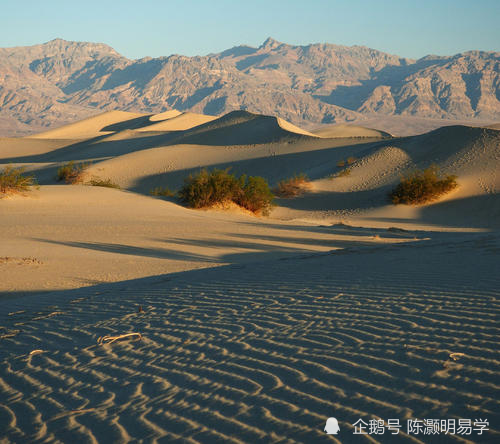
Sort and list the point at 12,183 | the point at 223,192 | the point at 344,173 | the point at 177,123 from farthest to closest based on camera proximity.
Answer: the point at 177,123 → the point at 344,173 → the point at 223,192 → the point at 12,183

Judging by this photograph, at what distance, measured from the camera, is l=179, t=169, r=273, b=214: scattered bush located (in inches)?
858

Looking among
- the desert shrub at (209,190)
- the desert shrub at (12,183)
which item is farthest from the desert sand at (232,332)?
the desert shrub at (209,190)

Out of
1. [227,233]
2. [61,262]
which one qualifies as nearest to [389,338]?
[61,262]

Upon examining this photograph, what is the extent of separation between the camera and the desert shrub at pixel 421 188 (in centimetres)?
2561

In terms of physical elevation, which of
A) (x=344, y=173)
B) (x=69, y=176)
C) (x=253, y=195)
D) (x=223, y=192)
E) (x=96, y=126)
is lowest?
(x=253, y=195)

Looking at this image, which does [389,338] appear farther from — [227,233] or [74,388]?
[227,233]

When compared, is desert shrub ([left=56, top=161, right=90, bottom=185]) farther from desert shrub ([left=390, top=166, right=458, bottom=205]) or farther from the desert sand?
desert shrub ([left=390, top=166, right=458, bottom=205])

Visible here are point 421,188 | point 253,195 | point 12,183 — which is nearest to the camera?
point 12,183

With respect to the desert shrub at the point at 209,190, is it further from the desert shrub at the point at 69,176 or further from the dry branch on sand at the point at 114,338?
the dry branch on sand at the point at 114,338

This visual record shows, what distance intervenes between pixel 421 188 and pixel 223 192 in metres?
9.18

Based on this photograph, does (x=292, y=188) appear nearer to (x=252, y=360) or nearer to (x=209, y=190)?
(x=209, y=190)

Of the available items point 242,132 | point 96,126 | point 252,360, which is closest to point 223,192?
point 252,360

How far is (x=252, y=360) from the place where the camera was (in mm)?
4543

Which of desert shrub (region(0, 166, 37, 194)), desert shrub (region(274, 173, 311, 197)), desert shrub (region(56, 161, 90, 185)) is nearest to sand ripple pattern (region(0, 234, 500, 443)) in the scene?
desert shrub (region(0, 166, 37, 194))
